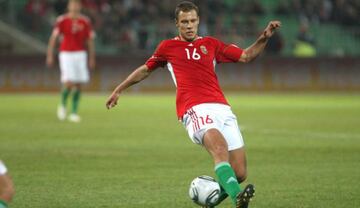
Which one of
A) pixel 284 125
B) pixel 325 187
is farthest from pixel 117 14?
pixel 325 187

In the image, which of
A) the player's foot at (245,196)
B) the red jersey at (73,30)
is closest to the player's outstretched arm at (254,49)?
the player's foot at (245,196)

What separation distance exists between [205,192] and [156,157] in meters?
5.38

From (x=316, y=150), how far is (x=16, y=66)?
19281 millimetres

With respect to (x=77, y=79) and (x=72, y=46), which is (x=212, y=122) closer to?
(x=77, y=79)

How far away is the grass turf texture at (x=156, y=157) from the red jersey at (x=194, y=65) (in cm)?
112

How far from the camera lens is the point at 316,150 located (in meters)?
14.0

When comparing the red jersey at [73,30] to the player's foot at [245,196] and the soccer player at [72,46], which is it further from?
the player's foot at [245,196]

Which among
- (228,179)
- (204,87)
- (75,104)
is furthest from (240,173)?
(75,104)

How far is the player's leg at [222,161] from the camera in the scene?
756 centimetres

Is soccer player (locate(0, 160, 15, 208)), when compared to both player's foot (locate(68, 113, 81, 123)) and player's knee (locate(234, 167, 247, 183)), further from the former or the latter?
player's foot (locate(68, 113, 81, 123))

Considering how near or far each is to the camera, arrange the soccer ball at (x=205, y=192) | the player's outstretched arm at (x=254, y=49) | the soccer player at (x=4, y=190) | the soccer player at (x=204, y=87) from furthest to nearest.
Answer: the player's outstretched arm at (x=254, y=49)
the soccer player at (x=204, y=87)
the soccer ball at (x=205, y=192)
the soccer player at (x=4, y=190)

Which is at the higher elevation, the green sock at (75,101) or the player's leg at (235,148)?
the player's leg at (235,148)

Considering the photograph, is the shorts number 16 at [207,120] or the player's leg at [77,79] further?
the player's leg at [77,79]

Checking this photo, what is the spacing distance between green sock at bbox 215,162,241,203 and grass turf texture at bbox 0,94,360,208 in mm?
1133
